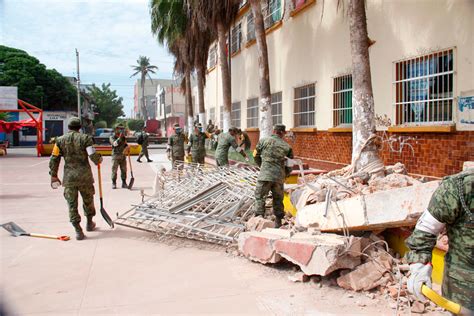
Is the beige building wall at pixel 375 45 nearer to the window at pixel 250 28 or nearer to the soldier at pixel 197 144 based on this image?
the window at pixel 250 28

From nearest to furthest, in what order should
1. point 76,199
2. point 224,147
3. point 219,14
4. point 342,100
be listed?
point 76,199 < point 224,147 < point 342,100 < point 219,14

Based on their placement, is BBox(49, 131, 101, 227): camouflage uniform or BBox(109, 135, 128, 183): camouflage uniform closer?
BBox(49, 131, 101, 227): camouflage uniform

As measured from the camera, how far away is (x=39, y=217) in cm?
752

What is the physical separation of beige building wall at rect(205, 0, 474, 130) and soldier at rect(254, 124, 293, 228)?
3051mm

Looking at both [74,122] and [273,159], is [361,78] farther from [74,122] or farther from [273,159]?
[74,122]

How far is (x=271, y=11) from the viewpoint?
14.7 metres

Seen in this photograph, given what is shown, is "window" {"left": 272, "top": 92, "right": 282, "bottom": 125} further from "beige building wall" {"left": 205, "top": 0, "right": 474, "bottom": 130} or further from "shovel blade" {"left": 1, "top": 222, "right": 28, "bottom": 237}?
"shovel blade" {"left": 1, "top": 222, "right": 28, "bottom": 237}

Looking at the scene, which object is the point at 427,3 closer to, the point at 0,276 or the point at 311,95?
the point at 311,95

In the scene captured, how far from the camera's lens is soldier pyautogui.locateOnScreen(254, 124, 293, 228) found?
598cm

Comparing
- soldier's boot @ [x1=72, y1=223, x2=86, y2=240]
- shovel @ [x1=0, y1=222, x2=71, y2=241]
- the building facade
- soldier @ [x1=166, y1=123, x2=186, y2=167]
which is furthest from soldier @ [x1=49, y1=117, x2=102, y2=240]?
soldier @ [x1=166, y1=123, x2=186, y2=167]

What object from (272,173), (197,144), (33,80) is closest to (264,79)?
(197,144)

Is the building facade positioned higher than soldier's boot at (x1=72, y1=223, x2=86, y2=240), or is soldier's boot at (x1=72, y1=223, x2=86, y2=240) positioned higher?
the building facade

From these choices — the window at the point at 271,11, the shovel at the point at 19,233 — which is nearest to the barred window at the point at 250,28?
the window at the point at 271,11

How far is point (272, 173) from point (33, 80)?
41.3 metres
